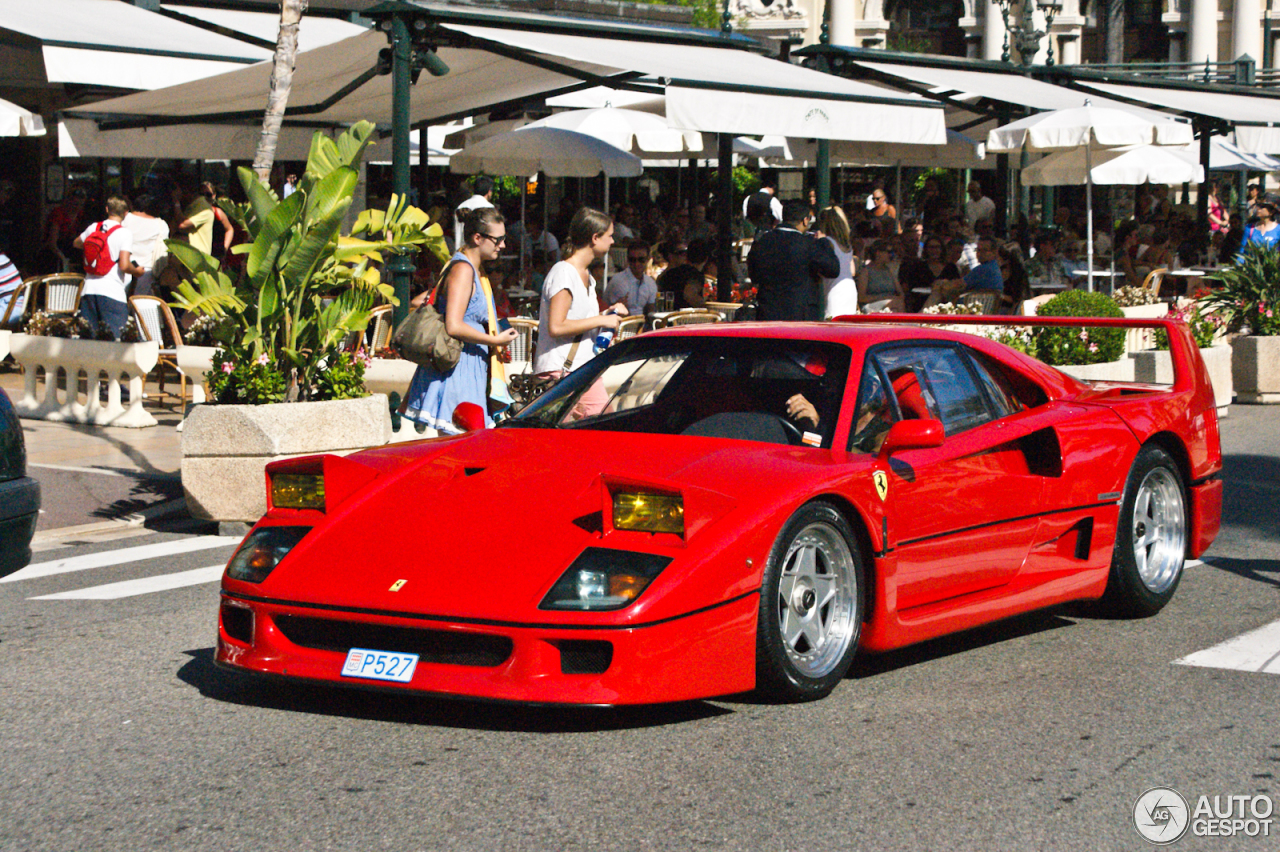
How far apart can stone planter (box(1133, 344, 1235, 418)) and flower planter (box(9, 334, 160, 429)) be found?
27.5 feet

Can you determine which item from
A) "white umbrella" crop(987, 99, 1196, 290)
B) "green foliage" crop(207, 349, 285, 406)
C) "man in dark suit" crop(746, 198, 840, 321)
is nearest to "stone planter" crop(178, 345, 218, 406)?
"green foliage" crop(207, 349, 285, 406)

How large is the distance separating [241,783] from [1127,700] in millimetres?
2951

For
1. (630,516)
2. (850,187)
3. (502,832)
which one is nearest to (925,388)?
(630,516)

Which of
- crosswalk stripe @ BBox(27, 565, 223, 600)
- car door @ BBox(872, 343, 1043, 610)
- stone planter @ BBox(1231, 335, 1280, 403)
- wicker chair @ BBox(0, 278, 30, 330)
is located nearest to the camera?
car door @ BBox(872, 343, 1043, 610)

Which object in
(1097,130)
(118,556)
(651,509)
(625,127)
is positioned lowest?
(118,556)

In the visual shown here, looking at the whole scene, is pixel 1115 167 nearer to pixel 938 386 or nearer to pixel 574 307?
pixel 574 307

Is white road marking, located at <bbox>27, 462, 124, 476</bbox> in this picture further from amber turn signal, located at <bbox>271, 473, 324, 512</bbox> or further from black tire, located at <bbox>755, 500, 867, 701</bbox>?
black tire, located at <bbox>755, 500, 867, 701</bbox>

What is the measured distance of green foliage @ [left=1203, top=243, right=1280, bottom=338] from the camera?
55.4 ft

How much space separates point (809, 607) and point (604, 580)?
88cm

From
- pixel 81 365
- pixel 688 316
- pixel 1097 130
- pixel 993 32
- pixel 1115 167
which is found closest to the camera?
pixel 81 365

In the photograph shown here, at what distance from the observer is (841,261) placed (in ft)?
48.1

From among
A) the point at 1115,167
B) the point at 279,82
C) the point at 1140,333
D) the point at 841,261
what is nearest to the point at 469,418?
the point at 279,82

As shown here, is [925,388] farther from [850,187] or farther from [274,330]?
[850,187]

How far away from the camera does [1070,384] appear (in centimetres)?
742
